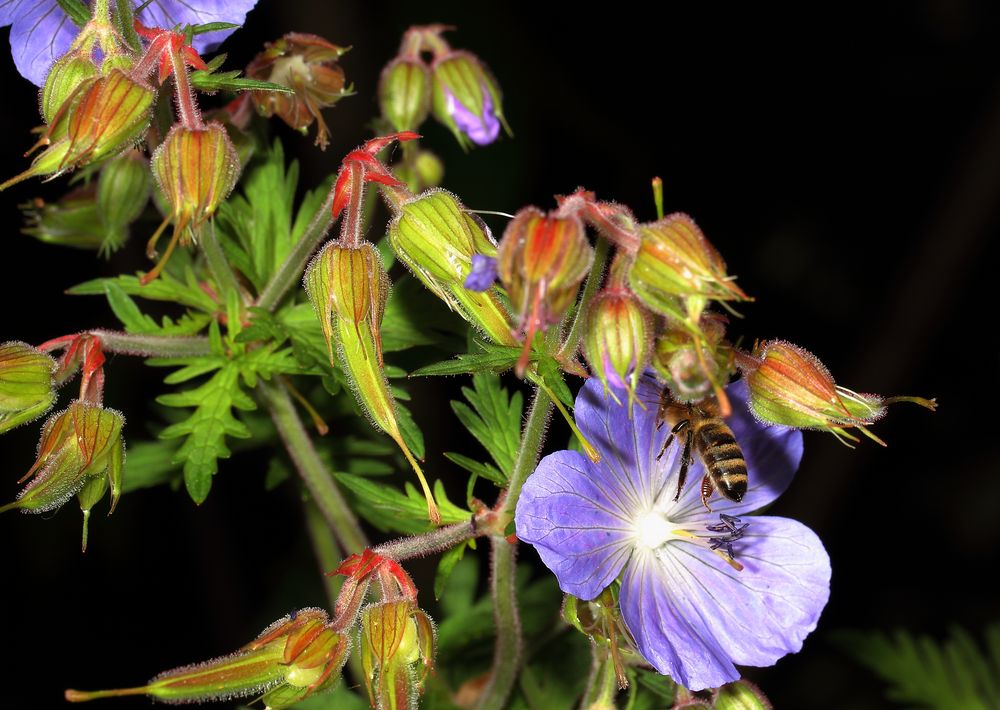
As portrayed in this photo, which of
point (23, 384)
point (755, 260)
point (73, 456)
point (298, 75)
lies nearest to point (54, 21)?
point (298, 75)

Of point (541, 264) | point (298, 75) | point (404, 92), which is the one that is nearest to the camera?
point (541, 264)

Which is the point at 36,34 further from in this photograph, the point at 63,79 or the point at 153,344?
the point at 153,344

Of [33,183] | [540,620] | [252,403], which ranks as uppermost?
[252,403]

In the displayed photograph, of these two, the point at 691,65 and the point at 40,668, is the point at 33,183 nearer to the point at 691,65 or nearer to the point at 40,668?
the point at 40,668

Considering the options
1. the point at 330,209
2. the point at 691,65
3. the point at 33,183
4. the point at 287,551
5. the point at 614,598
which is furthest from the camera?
the point at 691,65

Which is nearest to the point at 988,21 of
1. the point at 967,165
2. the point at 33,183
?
the point at 967,165

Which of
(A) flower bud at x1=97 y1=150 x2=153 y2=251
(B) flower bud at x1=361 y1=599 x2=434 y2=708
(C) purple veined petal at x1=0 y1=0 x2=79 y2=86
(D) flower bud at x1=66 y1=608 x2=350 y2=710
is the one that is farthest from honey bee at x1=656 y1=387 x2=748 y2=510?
(C) purple veined petal at x1=0 y1=0 x2=79 y2=86

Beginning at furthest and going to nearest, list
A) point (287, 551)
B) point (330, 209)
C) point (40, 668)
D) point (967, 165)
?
point (967, 165)
point (287, 551)
point (40, 668)
point (330, 209)
